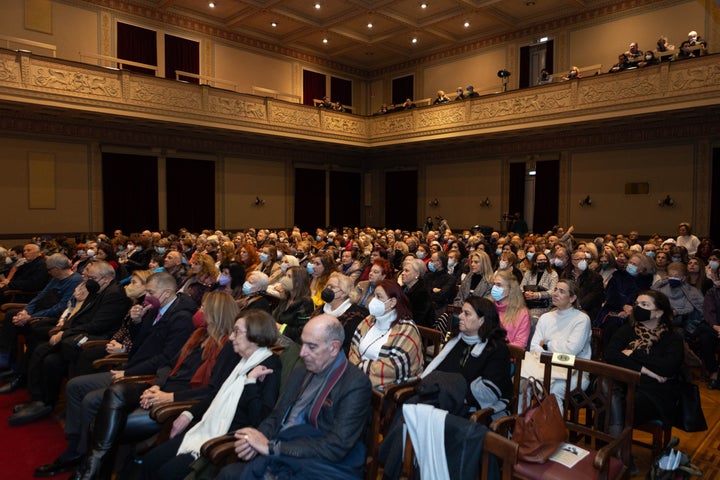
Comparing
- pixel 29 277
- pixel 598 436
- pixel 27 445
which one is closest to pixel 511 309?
pixel 598 436

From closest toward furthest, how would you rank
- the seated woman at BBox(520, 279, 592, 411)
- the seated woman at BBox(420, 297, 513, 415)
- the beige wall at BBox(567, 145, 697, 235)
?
the seated woman at BBox(420, 297, 513, 415) < the seated woman at BBox(520, 279, 592, 411) < the beige wall at BBox(567, 145, 697, 235)

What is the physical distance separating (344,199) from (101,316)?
1536 centimetres

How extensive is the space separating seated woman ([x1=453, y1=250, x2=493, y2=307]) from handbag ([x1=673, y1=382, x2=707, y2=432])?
8.33ft

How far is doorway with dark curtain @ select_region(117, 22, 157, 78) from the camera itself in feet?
46.6

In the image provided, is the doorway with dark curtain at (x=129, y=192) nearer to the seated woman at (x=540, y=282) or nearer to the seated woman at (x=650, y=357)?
the seated woman at (x=540, y=282)

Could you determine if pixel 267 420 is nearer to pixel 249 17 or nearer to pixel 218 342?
pixel 218 342

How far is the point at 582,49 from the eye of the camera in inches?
575

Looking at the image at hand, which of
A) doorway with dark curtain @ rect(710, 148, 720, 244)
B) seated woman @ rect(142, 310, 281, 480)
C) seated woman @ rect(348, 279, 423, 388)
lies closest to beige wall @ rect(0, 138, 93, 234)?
seated woman @ rect(142, 310, 281, 480)

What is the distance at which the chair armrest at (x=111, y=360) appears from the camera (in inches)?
147

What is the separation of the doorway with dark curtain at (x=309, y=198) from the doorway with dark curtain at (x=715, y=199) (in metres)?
11.8

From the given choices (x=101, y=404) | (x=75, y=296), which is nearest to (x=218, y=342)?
(x=101, y=404)

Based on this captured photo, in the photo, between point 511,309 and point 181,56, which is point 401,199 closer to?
point 181,56

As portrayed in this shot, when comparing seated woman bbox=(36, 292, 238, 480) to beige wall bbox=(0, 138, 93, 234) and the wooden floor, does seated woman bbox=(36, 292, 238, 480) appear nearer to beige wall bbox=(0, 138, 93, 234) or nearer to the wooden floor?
the wooden floor

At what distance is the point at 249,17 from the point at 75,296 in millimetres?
12817
